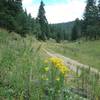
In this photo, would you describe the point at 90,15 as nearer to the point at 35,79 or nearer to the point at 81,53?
the point at 81,53

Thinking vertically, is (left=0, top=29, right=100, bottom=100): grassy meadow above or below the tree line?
below

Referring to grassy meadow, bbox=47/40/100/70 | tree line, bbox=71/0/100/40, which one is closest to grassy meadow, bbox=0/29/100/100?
grassy meadow, bbox=47/40/100/70

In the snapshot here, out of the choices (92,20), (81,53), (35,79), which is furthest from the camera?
(92,20)

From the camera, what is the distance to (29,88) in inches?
205

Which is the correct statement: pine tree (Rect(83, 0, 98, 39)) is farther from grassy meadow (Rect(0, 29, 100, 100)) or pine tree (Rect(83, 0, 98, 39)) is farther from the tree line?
grassy meadow (Rect(0, 29, 100, 100))

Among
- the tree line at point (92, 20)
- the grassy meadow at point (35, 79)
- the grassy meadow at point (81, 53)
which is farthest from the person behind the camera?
the tree line at point (92, 20)

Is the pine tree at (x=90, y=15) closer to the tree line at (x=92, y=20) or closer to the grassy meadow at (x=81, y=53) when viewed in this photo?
the tree line at (x=92, y=20)

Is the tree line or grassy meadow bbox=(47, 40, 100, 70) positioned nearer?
grassy meadow bbox=(47, 40, 100, 70)

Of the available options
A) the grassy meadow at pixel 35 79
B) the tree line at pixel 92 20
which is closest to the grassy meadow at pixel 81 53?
the grassy meadow at pixel 35 79

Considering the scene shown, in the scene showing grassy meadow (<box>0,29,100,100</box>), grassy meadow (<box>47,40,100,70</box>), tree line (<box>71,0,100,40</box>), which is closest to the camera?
grassy meadow (<box>0,29,100,100</box>)

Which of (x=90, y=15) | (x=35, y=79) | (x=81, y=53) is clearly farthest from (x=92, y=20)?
(x=35, y=79)

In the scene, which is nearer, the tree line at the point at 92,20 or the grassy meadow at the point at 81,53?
the grassy meadow at the point at 81,53

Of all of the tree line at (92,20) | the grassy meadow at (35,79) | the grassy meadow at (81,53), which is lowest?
the grassy meadow at (35,79)

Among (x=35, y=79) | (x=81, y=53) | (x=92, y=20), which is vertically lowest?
(x=35, y=79)
